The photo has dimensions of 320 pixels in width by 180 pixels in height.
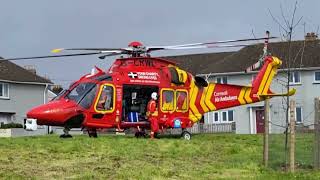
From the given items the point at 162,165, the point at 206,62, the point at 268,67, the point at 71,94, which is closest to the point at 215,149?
the point at 162,165

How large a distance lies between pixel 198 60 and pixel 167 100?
→ 4270 cm

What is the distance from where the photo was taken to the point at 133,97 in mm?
22734

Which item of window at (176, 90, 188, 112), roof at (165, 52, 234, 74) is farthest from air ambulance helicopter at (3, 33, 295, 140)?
roof at (165, 52, 234, 74)

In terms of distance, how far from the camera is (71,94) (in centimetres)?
2164

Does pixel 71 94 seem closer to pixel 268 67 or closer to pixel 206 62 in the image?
pixel 268 67

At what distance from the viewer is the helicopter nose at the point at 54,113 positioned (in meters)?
20.7

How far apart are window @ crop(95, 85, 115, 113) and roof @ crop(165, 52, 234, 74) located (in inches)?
1562

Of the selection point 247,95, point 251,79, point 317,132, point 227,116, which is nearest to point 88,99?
point 247,95

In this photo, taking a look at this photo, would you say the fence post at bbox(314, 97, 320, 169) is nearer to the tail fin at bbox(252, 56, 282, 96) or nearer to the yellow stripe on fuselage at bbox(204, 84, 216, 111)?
the yellow stripe on fuselage at bbox(204, 84, 216, 111)

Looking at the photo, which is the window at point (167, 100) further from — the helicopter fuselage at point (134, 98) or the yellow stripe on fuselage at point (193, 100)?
the yellow stripe on fuselage at point (193, 100)

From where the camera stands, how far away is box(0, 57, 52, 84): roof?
166 feet

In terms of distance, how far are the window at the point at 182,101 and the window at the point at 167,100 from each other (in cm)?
32

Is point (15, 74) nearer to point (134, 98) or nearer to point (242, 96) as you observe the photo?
point (242, 96)

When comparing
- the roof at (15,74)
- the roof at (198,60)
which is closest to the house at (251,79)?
the roof at (198,60)
